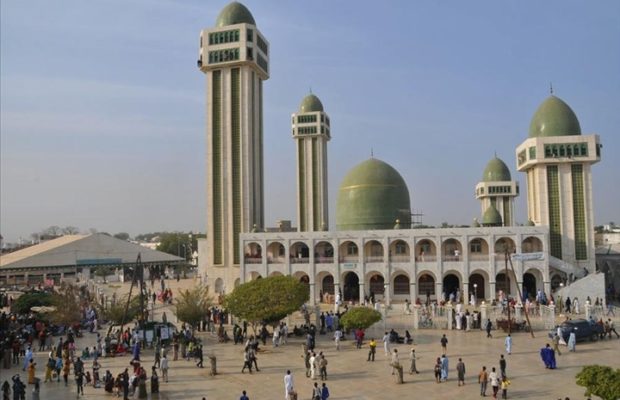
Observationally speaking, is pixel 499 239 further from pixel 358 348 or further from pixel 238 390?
pixel 238 390

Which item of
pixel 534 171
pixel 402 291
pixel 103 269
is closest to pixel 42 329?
pixel 402 291

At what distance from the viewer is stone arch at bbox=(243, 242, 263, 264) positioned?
50.4 metres

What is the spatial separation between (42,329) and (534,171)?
4011 centimetres

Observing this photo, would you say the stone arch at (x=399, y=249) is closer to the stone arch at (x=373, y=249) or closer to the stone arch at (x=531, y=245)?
the stone arch at (x=373, y=249)

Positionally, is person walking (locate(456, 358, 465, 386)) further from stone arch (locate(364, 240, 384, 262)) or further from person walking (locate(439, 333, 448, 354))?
stone arch (locate(364, 240, 384, 262))

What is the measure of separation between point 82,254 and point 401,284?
50.3m

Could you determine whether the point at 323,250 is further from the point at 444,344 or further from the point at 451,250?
the point at 444,344

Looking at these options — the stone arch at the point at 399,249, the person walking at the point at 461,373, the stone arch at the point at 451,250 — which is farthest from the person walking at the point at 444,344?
the stone arch at the point at 399,249

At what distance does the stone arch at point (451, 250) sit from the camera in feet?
153

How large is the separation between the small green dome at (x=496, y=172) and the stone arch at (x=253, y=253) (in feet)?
127

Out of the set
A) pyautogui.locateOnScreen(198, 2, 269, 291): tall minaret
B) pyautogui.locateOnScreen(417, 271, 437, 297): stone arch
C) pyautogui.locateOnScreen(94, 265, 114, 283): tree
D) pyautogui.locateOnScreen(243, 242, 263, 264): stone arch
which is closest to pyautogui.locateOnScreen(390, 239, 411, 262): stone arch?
pyautogui.locateOnScreen(417, 271, 437, 297): stone arch

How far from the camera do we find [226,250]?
173ft

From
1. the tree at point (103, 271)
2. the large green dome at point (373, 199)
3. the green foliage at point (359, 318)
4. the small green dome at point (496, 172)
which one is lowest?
the green foliage at point (359, 318)

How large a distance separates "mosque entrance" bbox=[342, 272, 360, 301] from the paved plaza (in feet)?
61.1
